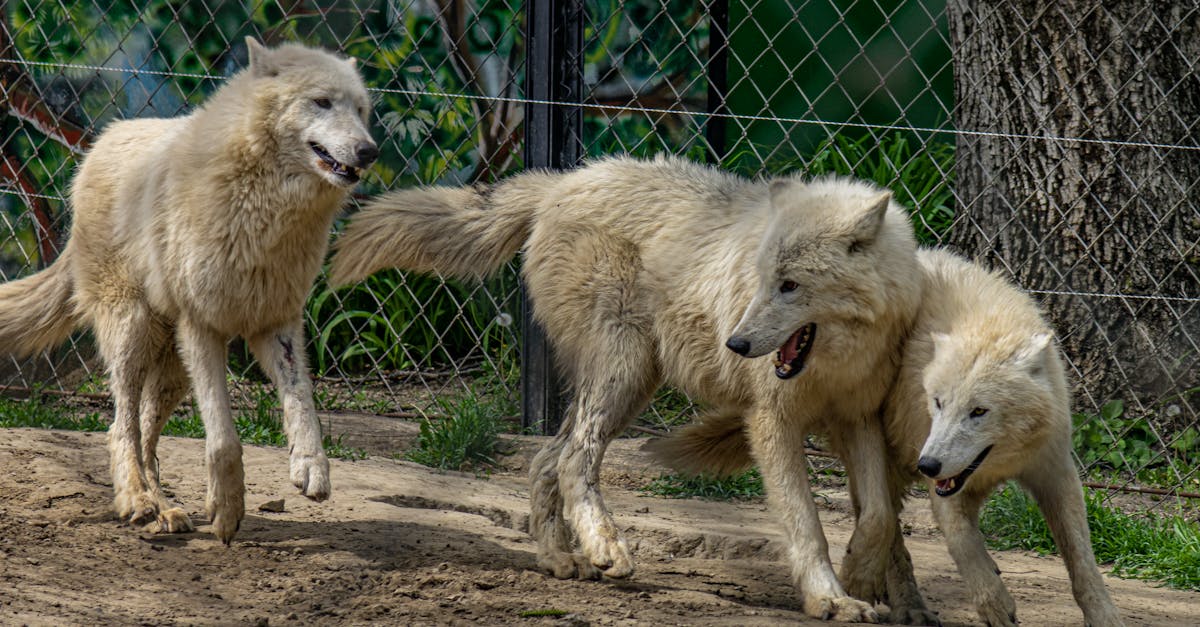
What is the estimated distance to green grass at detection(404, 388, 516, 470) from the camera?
563 cm

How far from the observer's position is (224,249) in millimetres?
4039

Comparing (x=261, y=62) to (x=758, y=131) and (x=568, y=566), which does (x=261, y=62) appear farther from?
(x=758, y=131)

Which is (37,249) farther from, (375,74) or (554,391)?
(554,391)

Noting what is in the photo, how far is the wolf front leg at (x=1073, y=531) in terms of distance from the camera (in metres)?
3.73

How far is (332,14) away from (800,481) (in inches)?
177

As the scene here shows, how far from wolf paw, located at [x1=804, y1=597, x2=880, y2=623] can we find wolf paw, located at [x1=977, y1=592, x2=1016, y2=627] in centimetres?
31

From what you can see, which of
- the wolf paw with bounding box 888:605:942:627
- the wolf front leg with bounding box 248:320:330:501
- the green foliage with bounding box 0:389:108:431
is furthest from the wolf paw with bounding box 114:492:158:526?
the wolf paw with bounding box 888:605:942:627

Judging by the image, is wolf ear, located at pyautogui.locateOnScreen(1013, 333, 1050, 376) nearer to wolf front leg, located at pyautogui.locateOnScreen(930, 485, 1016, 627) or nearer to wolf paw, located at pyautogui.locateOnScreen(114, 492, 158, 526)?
wolf front leg, located at pyautogui.locateOnScreen(930, 485, 1016, 627)

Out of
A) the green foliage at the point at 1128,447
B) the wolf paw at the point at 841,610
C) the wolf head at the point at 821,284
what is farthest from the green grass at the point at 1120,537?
the wolf head at the point at 821,284

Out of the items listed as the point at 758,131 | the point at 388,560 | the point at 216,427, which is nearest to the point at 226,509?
the point at 216,427

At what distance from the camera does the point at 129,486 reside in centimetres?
423

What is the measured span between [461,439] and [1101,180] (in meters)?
3.03

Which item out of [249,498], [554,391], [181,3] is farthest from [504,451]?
[181,3]

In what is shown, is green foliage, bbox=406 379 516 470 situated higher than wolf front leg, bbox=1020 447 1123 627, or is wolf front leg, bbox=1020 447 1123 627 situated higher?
wolf front leg, bbox=1020 447 1123 627
